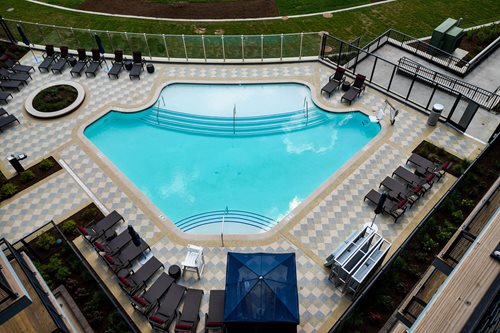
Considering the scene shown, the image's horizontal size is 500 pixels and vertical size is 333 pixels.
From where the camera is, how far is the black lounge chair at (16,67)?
24.3m

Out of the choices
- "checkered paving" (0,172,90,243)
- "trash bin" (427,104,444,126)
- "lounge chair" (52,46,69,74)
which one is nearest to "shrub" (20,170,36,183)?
"checkered paving" (0,172,90,243)

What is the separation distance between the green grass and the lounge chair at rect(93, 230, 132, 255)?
2011 cm

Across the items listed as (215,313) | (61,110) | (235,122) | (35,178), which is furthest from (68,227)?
(235,122)

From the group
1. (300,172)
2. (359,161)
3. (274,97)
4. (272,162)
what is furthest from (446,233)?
(274,97)

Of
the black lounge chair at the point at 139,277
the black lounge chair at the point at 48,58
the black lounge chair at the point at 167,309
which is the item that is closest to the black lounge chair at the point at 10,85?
the black lounge chair at the point at 48,58

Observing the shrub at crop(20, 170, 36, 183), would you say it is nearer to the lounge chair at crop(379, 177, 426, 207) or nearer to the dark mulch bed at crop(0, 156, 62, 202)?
the dark mulch bed at crop(0, 156, 62, 202)

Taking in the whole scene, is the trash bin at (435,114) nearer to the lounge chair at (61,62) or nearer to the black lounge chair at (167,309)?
the black lounge chair at (167,309)

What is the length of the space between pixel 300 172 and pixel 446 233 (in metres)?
7.62

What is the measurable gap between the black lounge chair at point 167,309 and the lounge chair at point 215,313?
4.25 ft

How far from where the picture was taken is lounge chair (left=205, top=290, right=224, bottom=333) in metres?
12.8

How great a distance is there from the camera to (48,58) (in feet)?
83.2

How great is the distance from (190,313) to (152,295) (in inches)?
68.0

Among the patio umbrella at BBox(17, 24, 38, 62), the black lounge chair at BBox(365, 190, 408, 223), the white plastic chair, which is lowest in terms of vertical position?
the white plastic chair

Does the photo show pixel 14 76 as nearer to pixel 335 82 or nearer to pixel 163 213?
pixel 163 213
